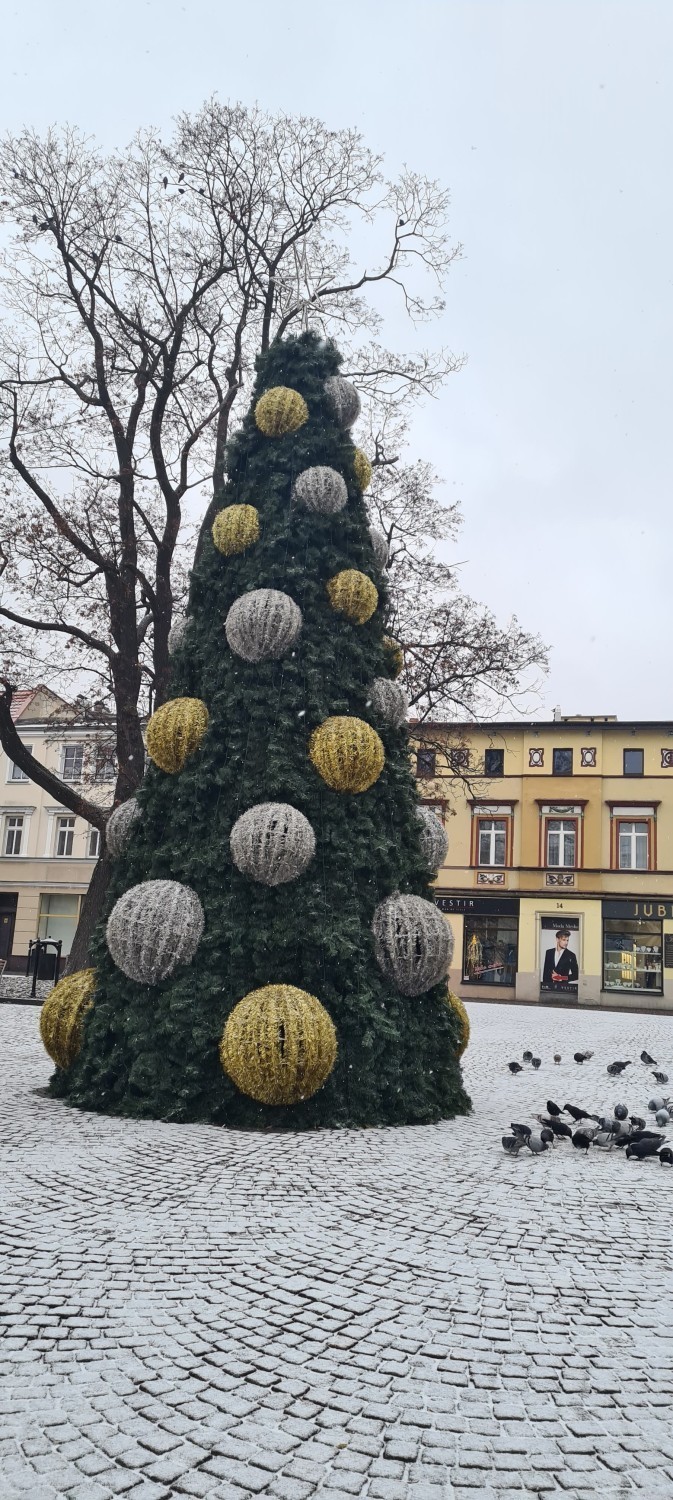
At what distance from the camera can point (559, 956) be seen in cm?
3212

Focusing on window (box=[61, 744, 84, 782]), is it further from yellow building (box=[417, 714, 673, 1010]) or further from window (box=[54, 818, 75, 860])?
yellow building (box=[417, 714, 673, 1010])

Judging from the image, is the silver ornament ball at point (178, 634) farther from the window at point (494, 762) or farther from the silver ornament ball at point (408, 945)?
the window at point (494, 762)

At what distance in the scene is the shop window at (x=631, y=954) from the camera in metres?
31.3

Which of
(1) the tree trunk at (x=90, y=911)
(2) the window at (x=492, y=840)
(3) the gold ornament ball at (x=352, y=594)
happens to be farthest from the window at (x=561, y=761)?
(3) the gold ornament ball at (x=352, y=594)

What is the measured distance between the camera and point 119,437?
15867 millimetres

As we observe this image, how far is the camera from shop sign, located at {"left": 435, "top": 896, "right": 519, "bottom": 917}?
32.9 meters

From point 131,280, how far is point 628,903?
79.6 feet

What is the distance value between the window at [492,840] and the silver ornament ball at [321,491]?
85.7ft

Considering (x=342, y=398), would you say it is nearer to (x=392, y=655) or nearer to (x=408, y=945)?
(x=392, y=655)

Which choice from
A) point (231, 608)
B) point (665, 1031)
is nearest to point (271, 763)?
point (231, 608)

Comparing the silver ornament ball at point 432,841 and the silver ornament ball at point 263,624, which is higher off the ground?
the silver ornament ball at point 263,624

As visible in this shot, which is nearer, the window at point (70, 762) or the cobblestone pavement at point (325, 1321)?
the cobblestone pavement at point (325, 1321)

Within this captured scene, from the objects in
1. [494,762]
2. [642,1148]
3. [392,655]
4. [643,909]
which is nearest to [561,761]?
[494,762]

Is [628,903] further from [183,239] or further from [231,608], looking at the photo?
[231,608]
